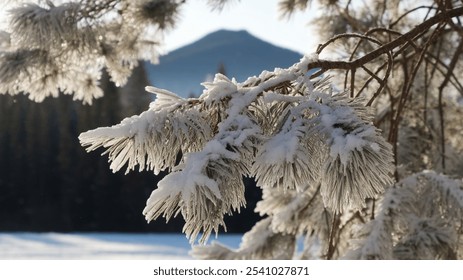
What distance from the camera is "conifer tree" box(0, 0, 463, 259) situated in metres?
0.94

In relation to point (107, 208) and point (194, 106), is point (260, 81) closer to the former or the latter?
point (194, 106)

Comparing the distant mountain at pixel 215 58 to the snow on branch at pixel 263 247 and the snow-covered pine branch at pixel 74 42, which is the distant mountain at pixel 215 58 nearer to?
the snow-covered pine branch at pixel 74 42

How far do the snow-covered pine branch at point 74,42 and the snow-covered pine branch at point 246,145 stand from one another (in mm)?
1521

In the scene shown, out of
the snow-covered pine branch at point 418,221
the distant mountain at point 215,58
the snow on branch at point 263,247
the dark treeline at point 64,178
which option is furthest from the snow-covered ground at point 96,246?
the distant mountain at point 215,58

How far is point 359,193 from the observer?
939 mm

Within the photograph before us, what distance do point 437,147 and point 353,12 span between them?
1.07 metres

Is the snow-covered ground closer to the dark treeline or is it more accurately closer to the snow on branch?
the dark treeline

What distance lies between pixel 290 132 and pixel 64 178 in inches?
890

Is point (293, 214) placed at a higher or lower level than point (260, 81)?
lower

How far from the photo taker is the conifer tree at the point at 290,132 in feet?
3.08

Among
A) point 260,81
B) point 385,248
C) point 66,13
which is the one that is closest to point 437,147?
point 385,248

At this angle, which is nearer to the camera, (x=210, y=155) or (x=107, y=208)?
(x=210, y=155)

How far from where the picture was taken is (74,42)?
2.75 m

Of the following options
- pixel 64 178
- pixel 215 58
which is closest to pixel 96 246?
pixel 64 178
